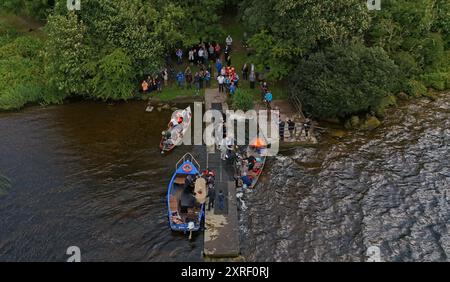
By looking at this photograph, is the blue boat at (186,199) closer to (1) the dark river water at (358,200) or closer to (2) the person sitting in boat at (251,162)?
(1) the dark river water at (358,200)

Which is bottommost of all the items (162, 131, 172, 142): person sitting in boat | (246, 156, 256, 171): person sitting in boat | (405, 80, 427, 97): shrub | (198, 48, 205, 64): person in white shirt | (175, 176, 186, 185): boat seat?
(175, 176, 186, 185): boat seat

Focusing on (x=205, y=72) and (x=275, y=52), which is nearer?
(x=275, y=52)

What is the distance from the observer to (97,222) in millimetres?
25328

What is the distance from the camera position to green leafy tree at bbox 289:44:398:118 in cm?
3172

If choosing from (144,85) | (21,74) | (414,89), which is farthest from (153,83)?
(414,89)

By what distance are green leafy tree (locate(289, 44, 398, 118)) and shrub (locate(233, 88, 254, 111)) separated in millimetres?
3310

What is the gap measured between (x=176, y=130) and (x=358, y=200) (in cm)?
1162

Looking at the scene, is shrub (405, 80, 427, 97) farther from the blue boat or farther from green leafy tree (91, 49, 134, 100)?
green leafy tree (91, 49, 134, 100)

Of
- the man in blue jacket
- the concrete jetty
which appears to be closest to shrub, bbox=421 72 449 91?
the concrete jetty

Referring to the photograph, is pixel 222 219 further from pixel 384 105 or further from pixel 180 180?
pixel 384 105

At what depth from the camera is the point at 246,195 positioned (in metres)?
27.3

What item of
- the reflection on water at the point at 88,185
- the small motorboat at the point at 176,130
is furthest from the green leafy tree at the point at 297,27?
the reflection on water at the point at 88,185
